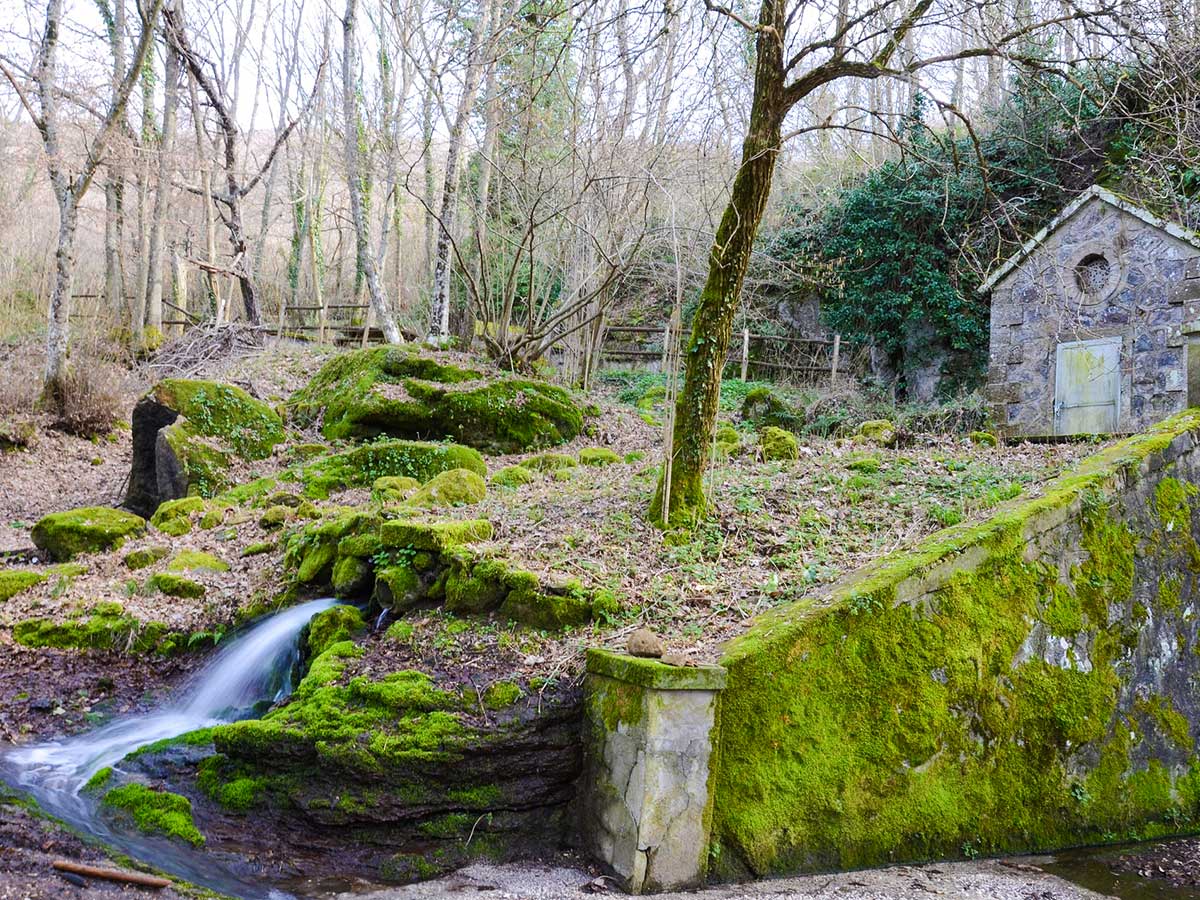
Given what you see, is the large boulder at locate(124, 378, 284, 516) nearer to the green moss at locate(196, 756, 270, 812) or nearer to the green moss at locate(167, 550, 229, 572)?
the green moss at locate(167, 550, 229, 572)

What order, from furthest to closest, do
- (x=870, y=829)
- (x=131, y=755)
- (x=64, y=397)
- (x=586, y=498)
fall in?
1. (x=64, y=397)
2. (x=586, y=498)
3. (x=131, y=755)
4. (x=870, y=829)

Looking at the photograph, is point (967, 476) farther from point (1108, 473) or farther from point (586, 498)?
point (586, 498)

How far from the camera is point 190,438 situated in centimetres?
1077

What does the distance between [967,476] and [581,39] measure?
15.1ft

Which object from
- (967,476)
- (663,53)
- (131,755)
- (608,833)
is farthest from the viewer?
(663,53)

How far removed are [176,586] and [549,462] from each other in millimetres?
4586

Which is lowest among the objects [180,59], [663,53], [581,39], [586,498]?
[586,498]

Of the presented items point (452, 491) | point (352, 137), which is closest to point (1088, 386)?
point (452, 491)

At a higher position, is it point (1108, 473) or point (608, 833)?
point (1108, 473)

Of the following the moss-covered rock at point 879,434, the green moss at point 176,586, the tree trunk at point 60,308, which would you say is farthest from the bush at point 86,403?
the moss-covered rock at point 879,434

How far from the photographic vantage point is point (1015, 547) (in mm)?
5195

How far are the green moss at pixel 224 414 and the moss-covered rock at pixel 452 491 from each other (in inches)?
166

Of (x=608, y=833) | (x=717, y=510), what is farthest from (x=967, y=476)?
(x=608, y=833)

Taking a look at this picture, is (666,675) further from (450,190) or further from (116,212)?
(116,212)
